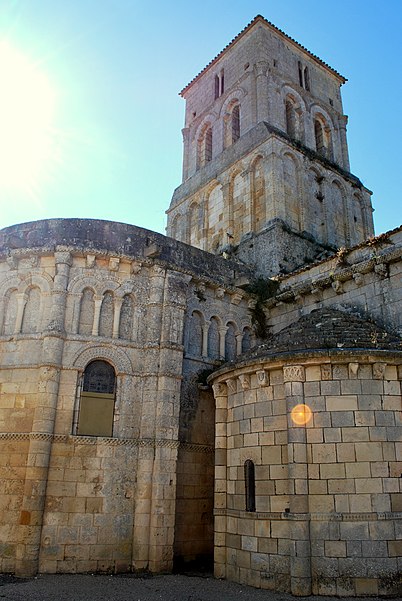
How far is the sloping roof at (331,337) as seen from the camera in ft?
36.3

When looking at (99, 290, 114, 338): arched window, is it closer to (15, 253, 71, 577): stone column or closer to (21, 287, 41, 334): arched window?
(15, 253, 71, 577): stone column

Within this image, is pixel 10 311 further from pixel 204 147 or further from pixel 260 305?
pixel 204 147

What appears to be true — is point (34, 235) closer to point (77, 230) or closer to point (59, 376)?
point (77, 230)

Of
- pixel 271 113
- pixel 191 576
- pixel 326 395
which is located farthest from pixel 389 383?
pixel 271 113

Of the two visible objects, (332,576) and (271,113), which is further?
(271,113)

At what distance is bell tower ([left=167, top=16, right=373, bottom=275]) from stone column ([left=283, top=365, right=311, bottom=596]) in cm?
868

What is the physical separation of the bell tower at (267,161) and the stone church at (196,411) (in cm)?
247

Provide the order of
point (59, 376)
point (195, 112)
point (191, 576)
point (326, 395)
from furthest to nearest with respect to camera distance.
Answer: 1. point (195, 112)
2. point (59, 376)
3. point (191, 576)
4. point (326, 395)

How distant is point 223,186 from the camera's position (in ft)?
76.5

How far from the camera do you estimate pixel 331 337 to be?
37.6 feet

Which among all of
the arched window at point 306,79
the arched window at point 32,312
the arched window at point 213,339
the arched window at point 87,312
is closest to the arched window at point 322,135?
the arched window at point 306,79

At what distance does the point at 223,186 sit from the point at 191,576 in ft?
54.4

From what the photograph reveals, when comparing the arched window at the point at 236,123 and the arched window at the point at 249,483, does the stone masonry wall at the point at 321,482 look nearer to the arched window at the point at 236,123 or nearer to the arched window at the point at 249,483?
the arched window at the point at 249,483

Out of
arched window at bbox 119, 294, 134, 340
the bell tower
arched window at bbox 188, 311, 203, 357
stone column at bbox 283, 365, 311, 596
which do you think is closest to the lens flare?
stone column at bbox 283, 365, 311, 596
